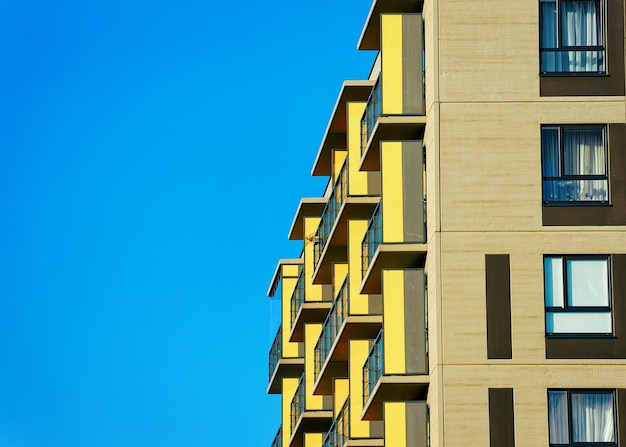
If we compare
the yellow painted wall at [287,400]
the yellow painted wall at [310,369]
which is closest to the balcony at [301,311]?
the yellow painted wall at [310,369]

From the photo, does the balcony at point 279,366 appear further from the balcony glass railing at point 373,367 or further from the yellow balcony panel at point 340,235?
the balcony glass railing at point 373,367

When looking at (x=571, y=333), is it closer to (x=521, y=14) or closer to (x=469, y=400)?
(x=469, y=400)

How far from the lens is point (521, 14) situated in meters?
50.6

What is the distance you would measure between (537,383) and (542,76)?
7623 millimetres

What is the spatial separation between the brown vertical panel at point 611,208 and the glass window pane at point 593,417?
13.9 feet

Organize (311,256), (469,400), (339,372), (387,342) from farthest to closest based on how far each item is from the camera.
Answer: (311,256) → (339,372) → (387,342) → (469,400)

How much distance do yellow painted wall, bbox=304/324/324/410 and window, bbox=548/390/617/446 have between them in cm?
2319

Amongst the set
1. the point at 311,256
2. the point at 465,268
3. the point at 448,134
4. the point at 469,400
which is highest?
the point at 311,256

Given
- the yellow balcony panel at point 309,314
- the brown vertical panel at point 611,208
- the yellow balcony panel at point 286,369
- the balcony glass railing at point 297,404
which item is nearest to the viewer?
Result: the brown vertical panel at point 611,208

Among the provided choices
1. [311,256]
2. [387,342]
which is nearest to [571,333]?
[387,342]

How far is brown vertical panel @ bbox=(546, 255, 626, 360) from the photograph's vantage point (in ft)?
160

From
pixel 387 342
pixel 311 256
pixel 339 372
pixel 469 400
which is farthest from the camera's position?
pixel 311 256

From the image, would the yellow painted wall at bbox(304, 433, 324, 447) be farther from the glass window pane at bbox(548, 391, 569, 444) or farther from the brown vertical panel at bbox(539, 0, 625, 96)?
the brown vertical panel at bbox(539, 0, 625, 96)

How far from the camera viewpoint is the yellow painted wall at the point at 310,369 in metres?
71.2
